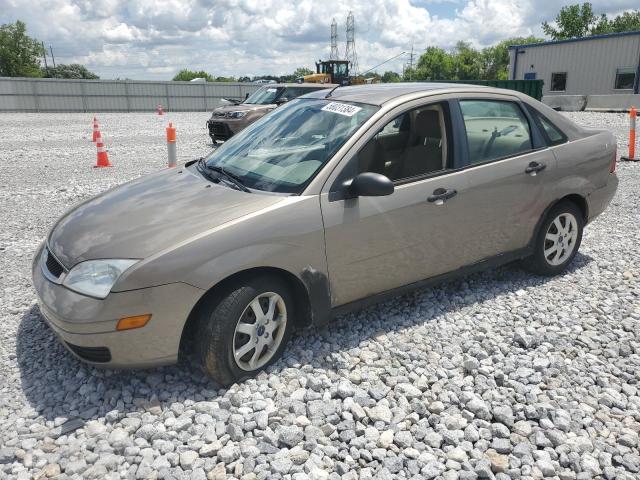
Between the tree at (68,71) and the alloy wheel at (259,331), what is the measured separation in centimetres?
9995

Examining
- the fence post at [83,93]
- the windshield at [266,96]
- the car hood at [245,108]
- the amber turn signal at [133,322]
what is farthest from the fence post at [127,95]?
the amber turn signal at [133,322]

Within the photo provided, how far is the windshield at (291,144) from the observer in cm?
340

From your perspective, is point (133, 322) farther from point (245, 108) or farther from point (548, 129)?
point (245, 108)

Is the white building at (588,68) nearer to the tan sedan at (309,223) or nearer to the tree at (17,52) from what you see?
the tan sedan at (309,223)

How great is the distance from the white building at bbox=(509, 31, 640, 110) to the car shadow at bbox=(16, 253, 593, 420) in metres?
27.6

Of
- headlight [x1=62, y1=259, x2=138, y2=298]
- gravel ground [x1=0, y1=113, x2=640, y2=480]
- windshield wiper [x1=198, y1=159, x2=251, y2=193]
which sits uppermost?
windshield wiper [x1=198, y1=159, x2=251, y2=193]

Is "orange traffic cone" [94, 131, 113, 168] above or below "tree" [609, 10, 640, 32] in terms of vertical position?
below

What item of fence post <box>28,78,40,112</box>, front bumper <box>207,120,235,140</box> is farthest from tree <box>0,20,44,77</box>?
front bumper <box>207,120,235,140</box>

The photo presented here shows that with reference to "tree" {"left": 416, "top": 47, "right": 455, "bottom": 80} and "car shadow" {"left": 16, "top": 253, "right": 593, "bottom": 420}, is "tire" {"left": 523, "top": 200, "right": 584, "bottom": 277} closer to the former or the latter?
"car shadow" {"left": 16, "top": 253, "right": 593, "bottom": 420}

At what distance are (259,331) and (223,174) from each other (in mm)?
1165

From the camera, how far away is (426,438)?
2.76 meters

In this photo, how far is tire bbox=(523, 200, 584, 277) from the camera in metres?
4.57

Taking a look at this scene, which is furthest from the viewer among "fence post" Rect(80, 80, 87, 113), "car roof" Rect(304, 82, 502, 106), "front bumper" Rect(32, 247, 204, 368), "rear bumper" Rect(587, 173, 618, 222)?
"fence post" Rect(80, 80, 87, 113)

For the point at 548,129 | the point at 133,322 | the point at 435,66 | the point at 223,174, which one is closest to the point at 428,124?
the point at 548,129
